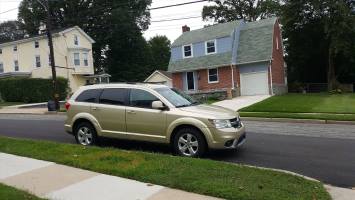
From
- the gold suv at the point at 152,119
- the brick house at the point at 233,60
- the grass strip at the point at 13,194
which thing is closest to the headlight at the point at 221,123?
the gold suv at the point at 152,119

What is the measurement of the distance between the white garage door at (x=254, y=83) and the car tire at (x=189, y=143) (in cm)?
2672

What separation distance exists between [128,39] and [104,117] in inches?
2203

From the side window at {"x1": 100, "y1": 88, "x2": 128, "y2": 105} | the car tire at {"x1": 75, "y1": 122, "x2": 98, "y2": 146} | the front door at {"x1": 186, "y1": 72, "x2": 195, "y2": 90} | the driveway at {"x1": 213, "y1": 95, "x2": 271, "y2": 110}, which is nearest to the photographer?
the side window at {"x1": 100, "y1": 88, "x2": 128, "y2": 105}

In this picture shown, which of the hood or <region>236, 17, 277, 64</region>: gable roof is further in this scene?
<region>236, 17, 277, 64</region>: gable roof

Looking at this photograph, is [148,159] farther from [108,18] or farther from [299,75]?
[108,18]

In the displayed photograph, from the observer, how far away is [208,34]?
38.8 m

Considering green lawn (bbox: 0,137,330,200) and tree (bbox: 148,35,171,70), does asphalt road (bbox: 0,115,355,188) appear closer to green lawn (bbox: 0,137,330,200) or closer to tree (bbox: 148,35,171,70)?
green lawn (bbox: 0,137,330,200)

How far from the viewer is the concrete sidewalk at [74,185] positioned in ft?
22.0

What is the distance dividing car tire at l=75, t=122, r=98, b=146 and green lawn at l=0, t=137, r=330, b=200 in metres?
1.06

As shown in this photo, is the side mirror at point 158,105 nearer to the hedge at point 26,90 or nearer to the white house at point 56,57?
the hedge at point 26,90

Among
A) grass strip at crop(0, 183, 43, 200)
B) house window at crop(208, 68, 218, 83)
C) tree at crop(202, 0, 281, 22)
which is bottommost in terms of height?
grass strip at crop(0, 183, 43, 200)

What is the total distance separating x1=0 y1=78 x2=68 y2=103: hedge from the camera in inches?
1572

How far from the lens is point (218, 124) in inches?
376

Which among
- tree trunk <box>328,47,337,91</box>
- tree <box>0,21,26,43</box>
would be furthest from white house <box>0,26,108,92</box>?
tree <box>0,21,26,43</box>
